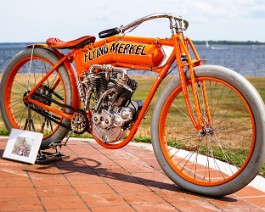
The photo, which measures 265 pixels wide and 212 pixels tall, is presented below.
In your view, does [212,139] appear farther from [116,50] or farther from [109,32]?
[109,32]

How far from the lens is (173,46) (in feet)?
13.9

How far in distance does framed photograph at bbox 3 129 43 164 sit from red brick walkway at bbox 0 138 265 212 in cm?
9

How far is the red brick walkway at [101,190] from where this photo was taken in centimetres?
368

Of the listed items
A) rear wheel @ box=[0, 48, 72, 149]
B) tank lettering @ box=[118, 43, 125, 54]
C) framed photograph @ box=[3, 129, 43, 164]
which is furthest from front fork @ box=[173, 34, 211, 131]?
framed photograph @ box=[3, 129, 43, 164]

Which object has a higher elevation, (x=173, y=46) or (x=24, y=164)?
(x=173, y=46)

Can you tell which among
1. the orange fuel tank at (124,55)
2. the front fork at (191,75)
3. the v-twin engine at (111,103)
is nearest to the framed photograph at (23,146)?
the v-twin engine at (111,103)

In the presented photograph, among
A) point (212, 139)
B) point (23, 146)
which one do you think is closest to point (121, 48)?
point (212, 139)

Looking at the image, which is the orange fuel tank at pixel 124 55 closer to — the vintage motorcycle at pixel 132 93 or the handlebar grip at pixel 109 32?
the vintage motorcycle at pixel 132 93

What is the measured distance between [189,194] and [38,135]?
171 centimetres

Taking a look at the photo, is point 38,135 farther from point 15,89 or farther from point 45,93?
point 15,89

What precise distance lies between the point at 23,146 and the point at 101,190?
1287 mm

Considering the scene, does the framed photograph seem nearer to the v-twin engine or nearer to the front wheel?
the v-twin engine

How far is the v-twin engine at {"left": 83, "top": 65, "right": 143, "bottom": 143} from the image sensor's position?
4465 millimetres

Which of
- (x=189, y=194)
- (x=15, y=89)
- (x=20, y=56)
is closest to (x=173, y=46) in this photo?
(x=189, y=194)
